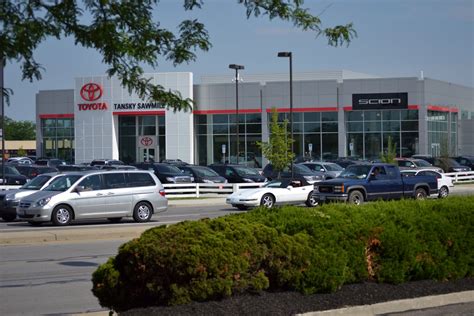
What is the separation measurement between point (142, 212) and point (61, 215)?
102 inches

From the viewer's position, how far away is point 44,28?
601 cm

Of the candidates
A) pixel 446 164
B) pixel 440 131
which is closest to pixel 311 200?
pixel 446 164

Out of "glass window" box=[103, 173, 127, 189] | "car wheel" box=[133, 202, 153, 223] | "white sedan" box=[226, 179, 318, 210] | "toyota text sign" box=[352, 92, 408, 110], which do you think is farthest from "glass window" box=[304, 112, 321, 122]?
"glass window" box=[103, 173, 127, 189]

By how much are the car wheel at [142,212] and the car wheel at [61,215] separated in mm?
2089

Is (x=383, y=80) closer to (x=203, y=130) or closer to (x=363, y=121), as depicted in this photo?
(x=363, y=121)

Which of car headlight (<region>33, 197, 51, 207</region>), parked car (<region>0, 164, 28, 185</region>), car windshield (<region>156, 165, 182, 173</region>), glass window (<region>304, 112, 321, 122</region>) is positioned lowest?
car headlight (<region>33, 197, 51, 207</region>)

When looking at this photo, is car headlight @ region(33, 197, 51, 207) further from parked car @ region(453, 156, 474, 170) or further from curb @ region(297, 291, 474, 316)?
parked car @ region(453, 156, 474, 170)

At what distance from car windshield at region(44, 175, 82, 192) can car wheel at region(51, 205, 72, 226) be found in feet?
2.00

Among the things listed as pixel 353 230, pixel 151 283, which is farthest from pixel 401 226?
pixel 151 283

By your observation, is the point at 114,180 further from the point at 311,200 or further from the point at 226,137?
the point at 226,137

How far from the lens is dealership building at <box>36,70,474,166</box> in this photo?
69.1m

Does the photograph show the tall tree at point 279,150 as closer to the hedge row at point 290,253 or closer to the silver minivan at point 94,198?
the silver minivan at point 94,198

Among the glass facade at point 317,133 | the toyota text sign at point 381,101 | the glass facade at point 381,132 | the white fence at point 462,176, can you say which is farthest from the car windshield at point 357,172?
the glass facade at point 317,133

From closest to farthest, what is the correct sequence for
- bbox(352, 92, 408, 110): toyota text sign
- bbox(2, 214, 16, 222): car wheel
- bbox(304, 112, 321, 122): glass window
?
bbox(2, 214, 16, 222): car wheel → bbox(352, 92, 408, 110): toyota text sign → bbox(304, 112, 321, 122): glass window
